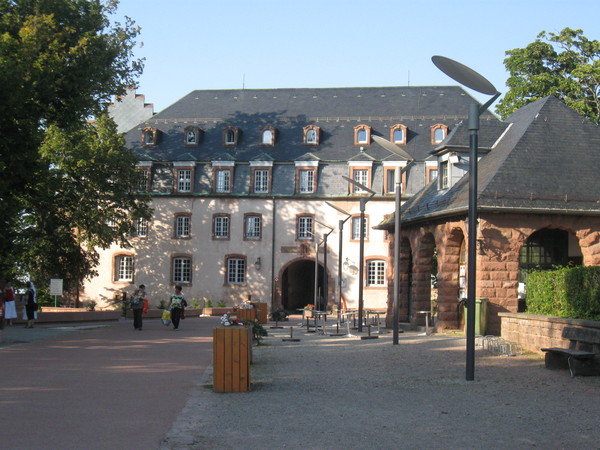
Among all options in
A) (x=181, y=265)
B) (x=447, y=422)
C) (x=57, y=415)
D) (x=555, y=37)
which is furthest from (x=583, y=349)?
(x=181, y=265)

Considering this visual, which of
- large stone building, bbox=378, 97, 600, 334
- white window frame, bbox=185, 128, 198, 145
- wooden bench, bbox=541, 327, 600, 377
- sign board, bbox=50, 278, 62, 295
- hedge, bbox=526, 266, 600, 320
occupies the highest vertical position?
white window frame, bbox=185, 128, 198, 145

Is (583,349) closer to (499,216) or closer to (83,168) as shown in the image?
(499,216)

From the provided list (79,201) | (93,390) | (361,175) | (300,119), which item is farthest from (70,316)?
(300,119)

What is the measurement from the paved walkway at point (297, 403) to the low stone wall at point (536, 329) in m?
0.70

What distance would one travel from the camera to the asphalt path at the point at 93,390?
7.85 metres

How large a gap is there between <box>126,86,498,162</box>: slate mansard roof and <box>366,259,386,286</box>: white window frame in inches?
274

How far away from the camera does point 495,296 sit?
22797 mm

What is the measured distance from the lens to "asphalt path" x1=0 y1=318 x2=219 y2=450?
7.85m

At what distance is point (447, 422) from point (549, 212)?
48.7ft

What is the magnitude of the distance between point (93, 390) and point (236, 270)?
138ft

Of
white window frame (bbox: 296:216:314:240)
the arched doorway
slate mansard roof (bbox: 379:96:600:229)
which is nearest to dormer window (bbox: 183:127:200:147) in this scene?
white window frame (bbox: 296:216:314:240)

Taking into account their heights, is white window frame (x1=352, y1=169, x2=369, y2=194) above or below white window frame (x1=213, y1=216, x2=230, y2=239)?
above

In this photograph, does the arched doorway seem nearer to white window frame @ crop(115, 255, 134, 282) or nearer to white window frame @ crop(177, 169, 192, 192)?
white window frame @ crop(177, 169, 192, 192)

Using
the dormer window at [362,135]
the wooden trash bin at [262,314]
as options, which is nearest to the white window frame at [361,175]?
the dormer window at [362,135]
